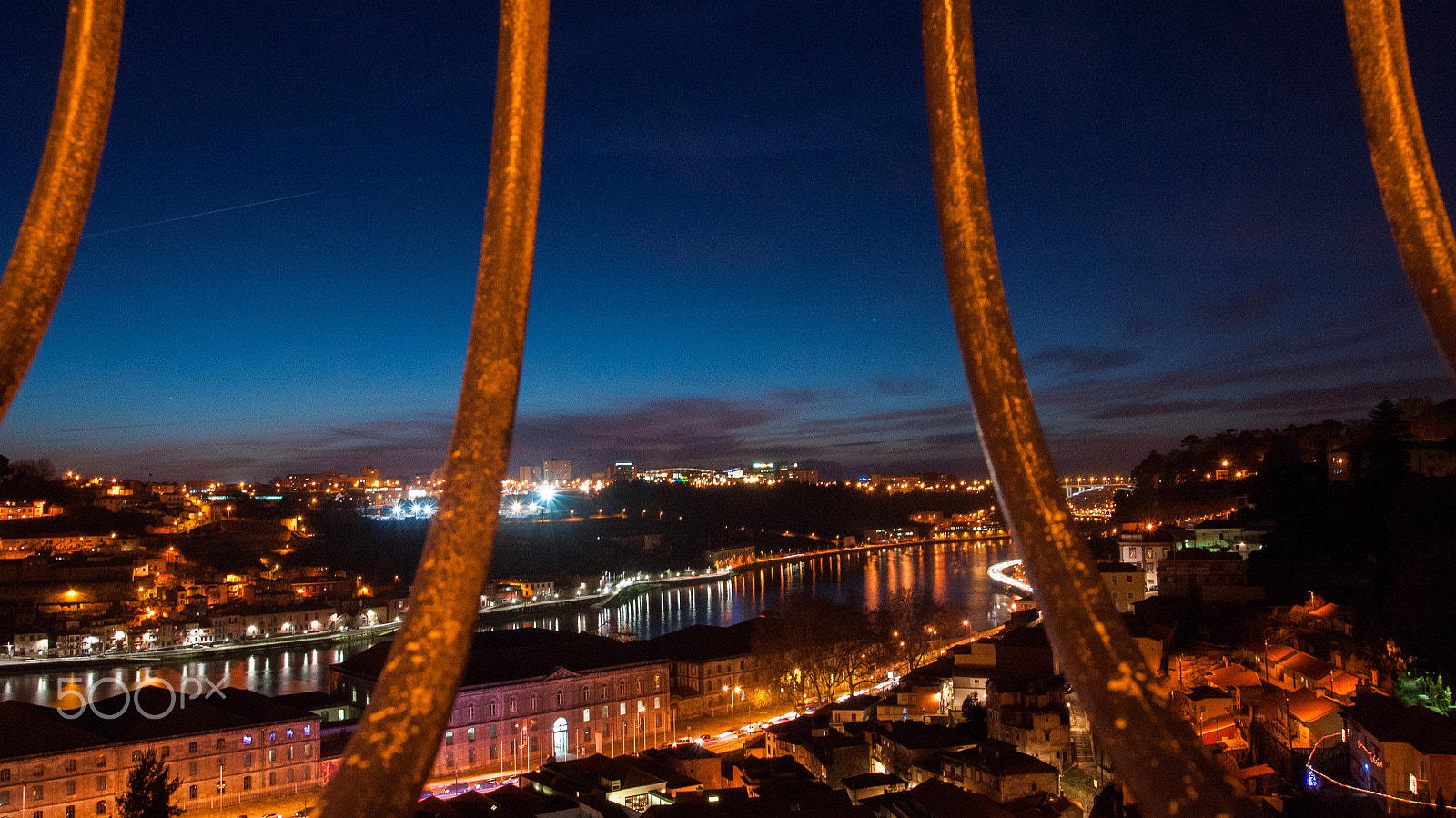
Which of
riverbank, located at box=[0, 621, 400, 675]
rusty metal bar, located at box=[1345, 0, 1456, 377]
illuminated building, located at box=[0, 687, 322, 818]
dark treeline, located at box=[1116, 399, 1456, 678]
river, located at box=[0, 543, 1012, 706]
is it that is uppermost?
rusty metal bar, located at box=[1345, 0, 1456, 377]

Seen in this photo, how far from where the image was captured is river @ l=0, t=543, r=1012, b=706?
16812 millimetres

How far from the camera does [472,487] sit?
846 millimetres

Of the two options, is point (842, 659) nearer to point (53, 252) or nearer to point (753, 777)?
point (753, 777)

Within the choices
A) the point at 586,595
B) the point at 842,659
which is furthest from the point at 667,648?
the point at 586,595

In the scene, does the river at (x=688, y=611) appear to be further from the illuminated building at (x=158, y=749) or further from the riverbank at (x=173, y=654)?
the illuminated building at (x=158, y=749)

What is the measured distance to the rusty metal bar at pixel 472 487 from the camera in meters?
0.71

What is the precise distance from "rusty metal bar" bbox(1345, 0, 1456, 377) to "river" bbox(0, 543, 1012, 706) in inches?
697

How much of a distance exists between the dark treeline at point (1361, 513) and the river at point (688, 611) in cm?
629

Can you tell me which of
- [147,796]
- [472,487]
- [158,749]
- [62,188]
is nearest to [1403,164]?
[472,487]

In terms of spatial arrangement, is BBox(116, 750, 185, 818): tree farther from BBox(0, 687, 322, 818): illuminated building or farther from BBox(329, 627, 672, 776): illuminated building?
BBox(329, 627, 672, 776): illuminated building

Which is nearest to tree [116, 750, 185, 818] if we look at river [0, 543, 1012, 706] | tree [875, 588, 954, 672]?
river [0, 543, 1012, 706]

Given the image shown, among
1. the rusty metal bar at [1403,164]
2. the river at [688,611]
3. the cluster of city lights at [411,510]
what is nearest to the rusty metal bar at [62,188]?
the rusty metal bar at [1403,164]

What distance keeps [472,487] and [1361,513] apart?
18.2m

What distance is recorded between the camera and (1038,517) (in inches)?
30.7
